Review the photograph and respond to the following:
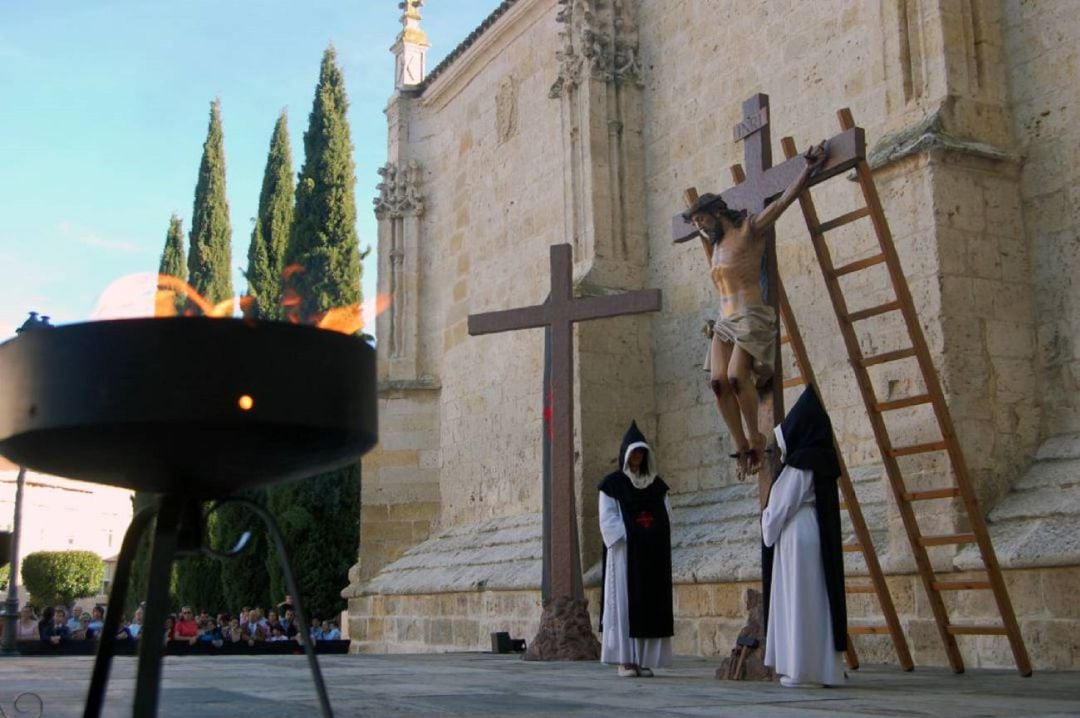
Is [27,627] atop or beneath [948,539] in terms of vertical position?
beneath

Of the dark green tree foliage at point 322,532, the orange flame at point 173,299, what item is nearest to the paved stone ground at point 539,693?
the orange flame at point 173,299

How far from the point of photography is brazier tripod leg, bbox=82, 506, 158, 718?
253 cm

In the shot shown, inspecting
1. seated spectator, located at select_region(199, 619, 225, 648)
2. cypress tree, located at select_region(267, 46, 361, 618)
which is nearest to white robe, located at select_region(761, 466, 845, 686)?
seated spectator, located at select_region(199, 619, 225, 648)

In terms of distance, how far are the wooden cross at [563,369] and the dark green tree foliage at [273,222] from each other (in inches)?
619

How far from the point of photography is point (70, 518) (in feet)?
181

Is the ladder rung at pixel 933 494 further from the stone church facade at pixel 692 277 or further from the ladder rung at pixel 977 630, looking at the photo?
the ladder rung at pixel 977 630

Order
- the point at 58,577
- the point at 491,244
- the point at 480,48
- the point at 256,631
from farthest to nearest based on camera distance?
the point at 58,577, the point at 480,48, the point at 256,631, the point at 491,244

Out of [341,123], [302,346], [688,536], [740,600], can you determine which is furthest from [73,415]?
[341,123]

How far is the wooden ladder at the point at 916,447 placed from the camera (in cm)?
671

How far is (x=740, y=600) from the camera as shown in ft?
30.7

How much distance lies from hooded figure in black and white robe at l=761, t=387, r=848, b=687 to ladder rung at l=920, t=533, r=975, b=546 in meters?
1.36

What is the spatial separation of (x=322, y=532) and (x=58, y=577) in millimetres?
28050

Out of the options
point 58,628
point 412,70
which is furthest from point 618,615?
point 412,70

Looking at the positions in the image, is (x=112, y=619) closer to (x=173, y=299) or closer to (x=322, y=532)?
(x=173, y=299)
